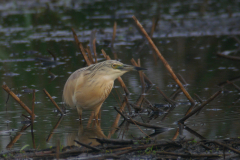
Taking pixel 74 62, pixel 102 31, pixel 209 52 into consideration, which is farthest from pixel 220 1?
pixel 74 62

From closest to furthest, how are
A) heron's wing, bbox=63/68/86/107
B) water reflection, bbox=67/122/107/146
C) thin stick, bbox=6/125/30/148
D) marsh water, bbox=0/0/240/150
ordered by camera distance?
thin stick, bbox=6/125/30/148, water reflection, bbox=67/122/107/146, marsh water, bbox=0/0/240/150, heron's wing, bbox=63/68/86/107

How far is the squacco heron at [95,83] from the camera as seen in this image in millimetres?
6145

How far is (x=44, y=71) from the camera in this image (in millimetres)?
11109

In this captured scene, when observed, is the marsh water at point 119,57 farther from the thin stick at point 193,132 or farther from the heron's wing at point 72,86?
the heron's wing at point 72,86

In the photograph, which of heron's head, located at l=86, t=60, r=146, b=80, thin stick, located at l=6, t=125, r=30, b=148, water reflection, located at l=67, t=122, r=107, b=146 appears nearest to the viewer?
thin stick, located at l=6, t=125, r=30, b=148

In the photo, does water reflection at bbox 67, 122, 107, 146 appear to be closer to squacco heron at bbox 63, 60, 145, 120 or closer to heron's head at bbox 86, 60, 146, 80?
squacco heron at bbox 63, 60, 145, 120

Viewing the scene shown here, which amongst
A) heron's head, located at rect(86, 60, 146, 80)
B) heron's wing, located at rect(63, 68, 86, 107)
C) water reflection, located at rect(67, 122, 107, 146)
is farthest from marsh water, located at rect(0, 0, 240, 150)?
heron's head, located at rect(86, 60, 146, 80)

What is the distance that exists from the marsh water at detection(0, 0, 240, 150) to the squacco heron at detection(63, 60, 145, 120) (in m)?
0.33

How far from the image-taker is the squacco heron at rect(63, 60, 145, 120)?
242 inches

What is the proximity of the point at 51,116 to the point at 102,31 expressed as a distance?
9.70 metres

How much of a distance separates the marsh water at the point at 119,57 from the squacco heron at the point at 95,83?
327 mm

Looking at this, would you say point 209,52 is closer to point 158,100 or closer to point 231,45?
point 231,45

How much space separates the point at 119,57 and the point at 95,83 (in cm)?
610

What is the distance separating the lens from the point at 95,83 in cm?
630
